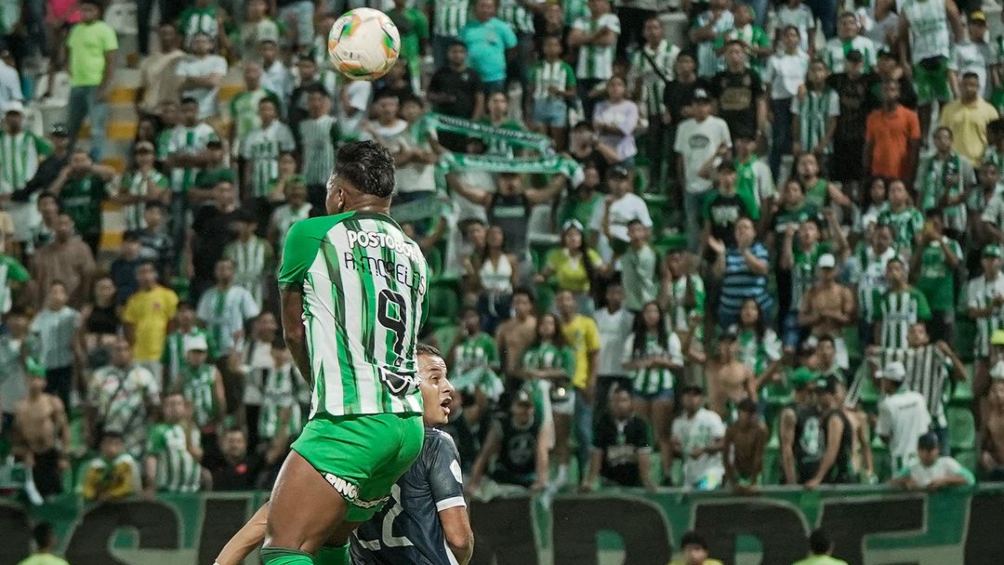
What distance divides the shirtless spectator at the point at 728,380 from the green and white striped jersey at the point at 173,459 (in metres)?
4.63

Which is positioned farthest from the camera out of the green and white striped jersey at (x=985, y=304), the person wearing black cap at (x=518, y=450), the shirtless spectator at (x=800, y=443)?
the green and white striped jersey at (x=985, y=304)

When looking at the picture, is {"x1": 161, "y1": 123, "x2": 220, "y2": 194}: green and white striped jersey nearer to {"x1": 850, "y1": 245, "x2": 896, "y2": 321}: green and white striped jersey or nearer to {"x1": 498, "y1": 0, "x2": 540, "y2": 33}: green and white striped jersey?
{"x1": 498, "y1": 0, "x2": 540, "y2": 33}: green and white striped jersey

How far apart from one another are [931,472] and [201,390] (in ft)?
21.1

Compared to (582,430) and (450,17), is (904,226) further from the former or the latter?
(450,17)

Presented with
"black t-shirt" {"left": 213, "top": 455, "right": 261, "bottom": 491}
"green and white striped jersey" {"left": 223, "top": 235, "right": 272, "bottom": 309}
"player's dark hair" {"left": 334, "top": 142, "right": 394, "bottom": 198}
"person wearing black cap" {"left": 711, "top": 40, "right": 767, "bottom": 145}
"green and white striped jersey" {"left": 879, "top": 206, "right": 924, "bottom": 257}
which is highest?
"person wearing black cap" {"left": 711, "top": 40, "right": 767, "bottom": 145}

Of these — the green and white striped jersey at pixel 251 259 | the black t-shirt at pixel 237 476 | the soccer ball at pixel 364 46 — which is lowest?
the black t-shirt at pixel 237 476

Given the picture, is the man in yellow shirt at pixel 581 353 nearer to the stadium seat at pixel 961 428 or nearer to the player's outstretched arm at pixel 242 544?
the stadium seat at pixel 961 428

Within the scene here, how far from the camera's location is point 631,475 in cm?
1570

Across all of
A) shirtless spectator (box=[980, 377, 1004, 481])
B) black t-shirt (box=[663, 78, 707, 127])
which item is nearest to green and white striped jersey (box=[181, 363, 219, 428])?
black t-shirt (box=[663, 78, 707, 127])

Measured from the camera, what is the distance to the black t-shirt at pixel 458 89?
18.8 meters

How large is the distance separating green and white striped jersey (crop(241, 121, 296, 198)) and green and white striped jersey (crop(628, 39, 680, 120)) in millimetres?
3827

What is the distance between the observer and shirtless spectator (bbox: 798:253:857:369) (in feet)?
55.5

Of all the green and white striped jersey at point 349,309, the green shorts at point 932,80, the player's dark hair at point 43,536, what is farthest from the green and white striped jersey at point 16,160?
the green and white striped jersey at point 349,309

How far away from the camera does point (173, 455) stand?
15.7 metres
